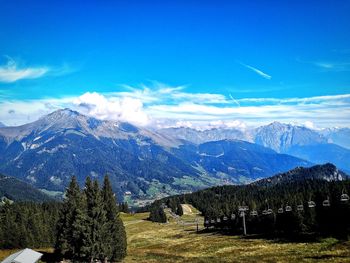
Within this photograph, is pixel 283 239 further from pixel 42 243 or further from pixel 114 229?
pixel 42 243

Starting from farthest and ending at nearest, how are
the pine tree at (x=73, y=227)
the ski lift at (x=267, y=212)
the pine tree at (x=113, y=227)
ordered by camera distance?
1. the ski lift at (x=267, y=212)
2. the pine tree at (x=113, y=227)
3. the pine tree at (x=73, y=227)

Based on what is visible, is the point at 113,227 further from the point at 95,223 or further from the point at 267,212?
the point at 267,212

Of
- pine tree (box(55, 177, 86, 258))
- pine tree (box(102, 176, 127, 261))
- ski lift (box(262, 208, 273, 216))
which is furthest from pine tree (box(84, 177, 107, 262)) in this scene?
ski lift (box(262, 208, 273, 216))

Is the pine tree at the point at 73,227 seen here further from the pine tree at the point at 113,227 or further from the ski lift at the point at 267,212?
the ski lift at the point at 267,212

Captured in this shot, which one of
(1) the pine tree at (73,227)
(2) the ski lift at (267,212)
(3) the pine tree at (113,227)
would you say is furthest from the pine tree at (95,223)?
(2) the ski lift at (267,212)

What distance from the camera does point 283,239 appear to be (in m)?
97.2

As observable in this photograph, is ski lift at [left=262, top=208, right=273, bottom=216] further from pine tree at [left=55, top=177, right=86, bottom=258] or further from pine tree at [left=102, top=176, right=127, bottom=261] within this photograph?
pine tree at [left=55, top=177, right=86, bottom=258]

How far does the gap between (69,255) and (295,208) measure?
6030 centimetres

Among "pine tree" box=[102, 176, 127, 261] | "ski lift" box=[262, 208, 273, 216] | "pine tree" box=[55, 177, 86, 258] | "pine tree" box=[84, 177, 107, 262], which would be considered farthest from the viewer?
"ski lift" box=[262, 208, 273, 216]

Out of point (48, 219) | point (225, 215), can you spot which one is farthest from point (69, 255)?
point (225, 215)

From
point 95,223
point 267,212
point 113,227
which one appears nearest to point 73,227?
point 95,223

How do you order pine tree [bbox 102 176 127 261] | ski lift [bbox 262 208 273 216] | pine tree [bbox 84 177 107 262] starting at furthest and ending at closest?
ski lift [bbox 262 208 273 216] < pine tree [bbox 102 176 127 261] < pine tree [bbox 84 177 107 262]

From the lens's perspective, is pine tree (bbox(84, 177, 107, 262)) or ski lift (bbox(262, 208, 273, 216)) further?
ski lift (bbox(262, 208, 273, 216))

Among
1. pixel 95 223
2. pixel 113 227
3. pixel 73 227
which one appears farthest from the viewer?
pixel 113 227
